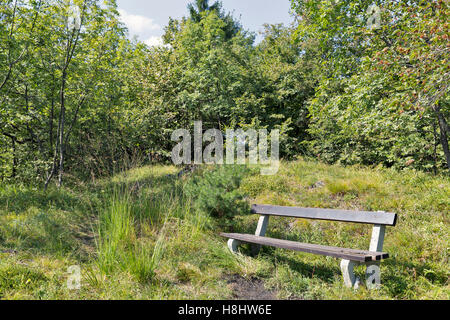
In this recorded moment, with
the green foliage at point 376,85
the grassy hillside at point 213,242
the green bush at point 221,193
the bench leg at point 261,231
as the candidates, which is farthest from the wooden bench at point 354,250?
the green foliage at point 376,85

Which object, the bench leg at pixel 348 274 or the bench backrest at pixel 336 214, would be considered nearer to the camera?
the bench leg at pixel 348 274

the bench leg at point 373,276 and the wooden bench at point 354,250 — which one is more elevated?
the wooden bench at point 354,250

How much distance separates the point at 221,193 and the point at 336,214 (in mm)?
1565

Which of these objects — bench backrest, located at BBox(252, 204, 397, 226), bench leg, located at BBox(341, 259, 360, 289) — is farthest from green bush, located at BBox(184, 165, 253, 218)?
bench leg, located at BBox(341, 259, 360, 289)

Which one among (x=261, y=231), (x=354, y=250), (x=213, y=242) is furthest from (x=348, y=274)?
(x=213, y=242)

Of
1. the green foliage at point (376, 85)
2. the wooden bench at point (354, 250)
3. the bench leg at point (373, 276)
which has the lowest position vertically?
the bench leg at point (373, 276)

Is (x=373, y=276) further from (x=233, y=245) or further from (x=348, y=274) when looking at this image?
(x=233, y=245)

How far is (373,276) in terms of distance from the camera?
279 cm

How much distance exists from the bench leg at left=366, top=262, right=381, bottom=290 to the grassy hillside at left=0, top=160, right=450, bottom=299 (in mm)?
77

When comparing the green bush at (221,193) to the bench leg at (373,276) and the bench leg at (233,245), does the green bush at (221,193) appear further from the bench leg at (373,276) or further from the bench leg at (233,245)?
the bench leg at (373,276)

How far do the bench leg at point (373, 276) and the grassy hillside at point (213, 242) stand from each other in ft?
0.25

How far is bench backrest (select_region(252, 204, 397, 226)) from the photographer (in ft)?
9.14

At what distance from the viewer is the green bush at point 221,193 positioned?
13.5 ft

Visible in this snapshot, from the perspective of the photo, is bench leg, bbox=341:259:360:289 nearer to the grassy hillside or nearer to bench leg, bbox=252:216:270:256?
the grassy hillside
